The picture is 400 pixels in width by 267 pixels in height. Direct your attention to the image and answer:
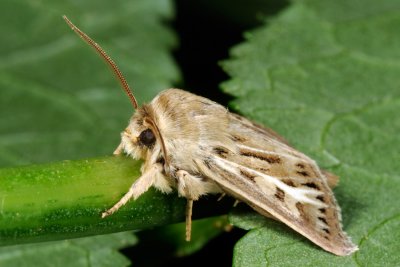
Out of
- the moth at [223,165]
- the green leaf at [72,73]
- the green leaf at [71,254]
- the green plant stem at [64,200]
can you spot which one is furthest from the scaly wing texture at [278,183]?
the green leaf at [72,73]

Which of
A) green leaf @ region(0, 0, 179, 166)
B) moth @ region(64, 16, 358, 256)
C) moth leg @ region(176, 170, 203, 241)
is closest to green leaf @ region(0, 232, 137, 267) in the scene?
moth @ region(64, 16, 358, 256)

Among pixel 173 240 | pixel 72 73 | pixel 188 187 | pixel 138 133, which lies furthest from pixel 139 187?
pixel 72 73

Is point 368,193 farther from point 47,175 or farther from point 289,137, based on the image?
point 47,175

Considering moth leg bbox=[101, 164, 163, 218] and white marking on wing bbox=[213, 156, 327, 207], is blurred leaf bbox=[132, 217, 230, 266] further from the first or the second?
moth leg bbox=[101, 164, 163, 218]

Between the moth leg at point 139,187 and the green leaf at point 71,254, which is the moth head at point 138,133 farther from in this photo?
the green leaf at point 71,254

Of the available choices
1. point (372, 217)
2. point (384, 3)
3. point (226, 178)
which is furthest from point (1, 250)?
point (384, 3)
